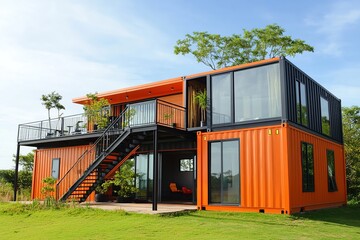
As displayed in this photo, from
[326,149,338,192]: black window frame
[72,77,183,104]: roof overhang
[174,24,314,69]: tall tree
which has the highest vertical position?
[174,24,314,69]: tall tree

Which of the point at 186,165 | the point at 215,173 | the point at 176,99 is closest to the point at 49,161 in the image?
the point at 186,165

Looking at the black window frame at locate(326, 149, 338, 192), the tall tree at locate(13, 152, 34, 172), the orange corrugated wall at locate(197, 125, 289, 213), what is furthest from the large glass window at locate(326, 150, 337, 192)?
the tall tree at locate(13, 152, 34, 172)

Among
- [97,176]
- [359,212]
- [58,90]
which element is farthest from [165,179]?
[58,90]

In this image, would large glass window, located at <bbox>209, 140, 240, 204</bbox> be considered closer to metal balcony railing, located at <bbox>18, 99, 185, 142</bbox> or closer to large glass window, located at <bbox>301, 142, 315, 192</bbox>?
large glass window, located at <bbox>301, 142, 315, 192</bbox>

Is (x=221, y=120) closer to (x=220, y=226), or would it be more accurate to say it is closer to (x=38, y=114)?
(x=220, y=226)

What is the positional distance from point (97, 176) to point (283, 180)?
8218mm

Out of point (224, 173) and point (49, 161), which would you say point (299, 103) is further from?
point (49, 161)

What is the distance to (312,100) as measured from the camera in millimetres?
15805

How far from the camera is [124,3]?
44.0 ft

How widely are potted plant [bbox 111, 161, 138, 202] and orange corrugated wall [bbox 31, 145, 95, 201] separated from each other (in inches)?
135

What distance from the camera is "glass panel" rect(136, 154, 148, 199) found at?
57.6ft

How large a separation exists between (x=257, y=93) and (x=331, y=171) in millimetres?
6155

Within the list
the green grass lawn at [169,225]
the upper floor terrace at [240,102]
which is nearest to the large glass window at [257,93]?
the upper floor terrace at [240,102]

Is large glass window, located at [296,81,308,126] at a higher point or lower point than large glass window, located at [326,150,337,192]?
higher
